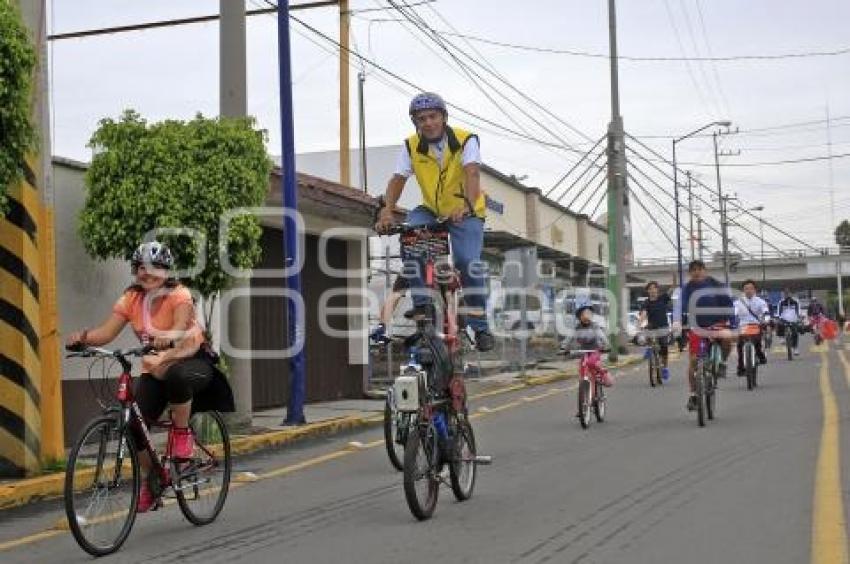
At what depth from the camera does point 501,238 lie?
30.4m

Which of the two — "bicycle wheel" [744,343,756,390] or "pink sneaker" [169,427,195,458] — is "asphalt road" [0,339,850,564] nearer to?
"pink sneaker" [169,427,195,458]

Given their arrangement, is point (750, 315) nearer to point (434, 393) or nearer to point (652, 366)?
point (652, 366)

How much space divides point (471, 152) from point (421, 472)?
259 cm

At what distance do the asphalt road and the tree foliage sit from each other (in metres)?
2.24

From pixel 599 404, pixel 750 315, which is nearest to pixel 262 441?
pixel 599 404

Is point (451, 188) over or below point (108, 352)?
over

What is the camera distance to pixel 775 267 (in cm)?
9675

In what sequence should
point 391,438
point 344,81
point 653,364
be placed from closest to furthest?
point 391,438
point 653,364
point 344,81

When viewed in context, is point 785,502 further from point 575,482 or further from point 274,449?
point 274,449

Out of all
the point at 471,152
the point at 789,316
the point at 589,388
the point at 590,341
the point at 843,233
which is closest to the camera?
the point at 471,152

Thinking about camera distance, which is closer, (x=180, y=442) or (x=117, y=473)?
(x=117, y=473)

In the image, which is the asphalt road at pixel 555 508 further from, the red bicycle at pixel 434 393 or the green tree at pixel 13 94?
the green tree at pixel 13 94

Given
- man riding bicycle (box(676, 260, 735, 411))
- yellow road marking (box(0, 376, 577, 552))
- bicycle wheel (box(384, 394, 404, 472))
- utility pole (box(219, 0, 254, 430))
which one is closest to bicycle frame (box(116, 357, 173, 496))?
yellow road marking (box(0, 376, 577, 552))

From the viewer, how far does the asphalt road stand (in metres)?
5.88
